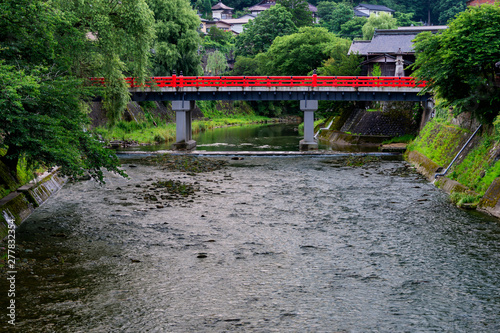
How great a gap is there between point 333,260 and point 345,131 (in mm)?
42382

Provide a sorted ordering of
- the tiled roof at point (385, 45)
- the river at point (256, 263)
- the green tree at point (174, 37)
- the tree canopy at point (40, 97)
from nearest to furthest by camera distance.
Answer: the river at point (256, 263), the tree canopy at point (40, 97), the tiled roof at point (385, 45), the green tree at point (174, 37)

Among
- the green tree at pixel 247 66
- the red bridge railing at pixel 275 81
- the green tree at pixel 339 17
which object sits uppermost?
the green tree at pixel 339 17

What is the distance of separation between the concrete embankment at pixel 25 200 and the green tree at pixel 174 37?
35.0 m

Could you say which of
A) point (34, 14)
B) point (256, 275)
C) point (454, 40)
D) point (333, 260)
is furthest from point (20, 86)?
point (454, 40)

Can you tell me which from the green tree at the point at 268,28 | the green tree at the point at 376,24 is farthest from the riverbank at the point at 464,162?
the green tree at the point at 268,28

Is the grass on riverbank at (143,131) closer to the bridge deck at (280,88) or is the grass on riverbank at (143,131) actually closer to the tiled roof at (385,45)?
the bridge deck at (280,88)

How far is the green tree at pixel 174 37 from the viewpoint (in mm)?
60812

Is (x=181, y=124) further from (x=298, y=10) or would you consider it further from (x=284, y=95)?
Answer: (x=298, y=10)

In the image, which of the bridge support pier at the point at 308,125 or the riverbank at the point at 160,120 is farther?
the riverbank at the point at 160,120

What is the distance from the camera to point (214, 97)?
4894cm

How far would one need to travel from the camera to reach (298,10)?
107 meters

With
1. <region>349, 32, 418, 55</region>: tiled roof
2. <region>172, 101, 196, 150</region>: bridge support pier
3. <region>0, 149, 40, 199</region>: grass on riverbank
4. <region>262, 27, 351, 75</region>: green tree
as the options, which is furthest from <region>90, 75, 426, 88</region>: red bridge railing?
<region>0, 149, 40, 199</region>: grass on riverbank

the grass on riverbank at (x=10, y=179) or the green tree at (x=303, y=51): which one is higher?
the green tree at (x=303, y=51)

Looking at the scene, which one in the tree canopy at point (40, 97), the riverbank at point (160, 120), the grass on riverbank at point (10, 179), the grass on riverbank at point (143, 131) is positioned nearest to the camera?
the tree canopy at point (40, 97)
